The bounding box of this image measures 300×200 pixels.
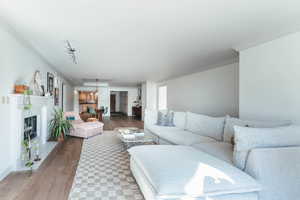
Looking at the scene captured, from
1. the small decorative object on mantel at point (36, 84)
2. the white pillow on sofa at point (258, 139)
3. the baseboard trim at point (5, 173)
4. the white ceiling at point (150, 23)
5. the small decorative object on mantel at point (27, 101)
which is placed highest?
the white ceiling at point (150, 23)

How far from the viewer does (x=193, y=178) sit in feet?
5.58

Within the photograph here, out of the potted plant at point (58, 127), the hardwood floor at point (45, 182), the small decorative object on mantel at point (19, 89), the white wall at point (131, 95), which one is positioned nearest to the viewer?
the hardwood floor at point (45, 182)

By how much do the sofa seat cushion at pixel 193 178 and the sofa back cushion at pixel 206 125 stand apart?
1501 millimetres

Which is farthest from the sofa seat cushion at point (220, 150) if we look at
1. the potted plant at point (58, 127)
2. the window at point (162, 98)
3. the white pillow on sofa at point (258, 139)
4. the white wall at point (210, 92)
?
the window at point (162, 98)

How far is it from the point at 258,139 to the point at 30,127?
407cm

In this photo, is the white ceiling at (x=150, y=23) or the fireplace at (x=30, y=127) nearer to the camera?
the white ceiling at (x=150, y=23)

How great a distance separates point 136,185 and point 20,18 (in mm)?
2750

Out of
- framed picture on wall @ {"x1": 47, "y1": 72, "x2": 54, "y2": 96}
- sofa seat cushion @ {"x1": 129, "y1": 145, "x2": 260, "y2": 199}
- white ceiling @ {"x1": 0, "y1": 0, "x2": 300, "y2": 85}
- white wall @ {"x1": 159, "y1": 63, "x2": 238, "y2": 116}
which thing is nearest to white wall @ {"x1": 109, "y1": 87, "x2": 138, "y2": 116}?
white wall @ {"x1": 159, "y1": 63, "x2": 238, "y2": 116}

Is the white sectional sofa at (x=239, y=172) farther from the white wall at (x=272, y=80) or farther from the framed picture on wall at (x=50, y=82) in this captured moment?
the framed picture on wall at (x=50, y=82)

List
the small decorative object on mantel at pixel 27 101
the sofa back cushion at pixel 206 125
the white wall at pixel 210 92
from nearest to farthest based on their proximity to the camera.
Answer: the small decorative object on mantel at pixel 27 101, the sofa back cushion at pixel 206 125, the white wall at pixel 210 92

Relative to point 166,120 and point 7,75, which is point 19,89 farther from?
point 166,120

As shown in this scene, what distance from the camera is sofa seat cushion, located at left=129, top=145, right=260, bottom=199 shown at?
1.60 m

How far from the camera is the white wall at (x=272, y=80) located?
266 centimetres

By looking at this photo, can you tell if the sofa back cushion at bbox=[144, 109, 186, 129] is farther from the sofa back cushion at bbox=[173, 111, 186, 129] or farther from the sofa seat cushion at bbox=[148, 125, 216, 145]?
the sofa seat cushion at bbox=[148, 125, 216, 145]
